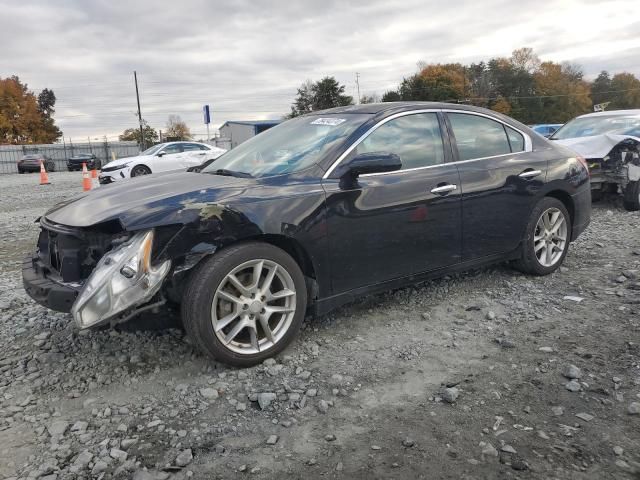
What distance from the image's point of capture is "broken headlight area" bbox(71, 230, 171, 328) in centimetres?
274

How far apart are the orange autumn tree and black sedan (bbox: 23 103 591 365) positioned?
61.2 m

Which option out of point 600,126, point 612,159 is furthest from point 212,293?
point 600,126

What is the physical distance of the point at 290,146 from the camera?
3.86 m

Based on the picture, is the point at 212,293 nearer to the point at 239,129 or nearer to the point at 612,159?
the point at 612,159

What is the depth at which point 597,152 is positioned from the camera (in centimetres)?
795

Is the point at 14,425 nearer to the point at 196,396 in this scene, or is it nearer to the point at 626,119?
the point at 196,396

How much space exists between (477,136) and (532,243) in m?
1.11

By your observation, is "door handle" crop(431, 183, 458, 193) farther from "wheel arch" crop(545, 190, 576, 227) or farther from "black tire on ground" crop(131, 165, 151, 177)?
"black tire on ground" crop(131, 165, 151, 177)

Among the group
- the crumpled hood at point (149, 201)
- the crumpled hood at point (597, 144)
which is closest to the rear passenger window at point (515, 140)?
the crumpled hood at point (149, 201)

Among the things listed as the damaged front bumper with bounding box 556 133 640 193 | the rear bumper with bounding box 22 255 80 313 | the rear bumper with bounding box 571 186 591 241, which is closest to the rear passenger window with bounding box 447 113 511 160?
the rear bumper with bounding box 571 186 591 241

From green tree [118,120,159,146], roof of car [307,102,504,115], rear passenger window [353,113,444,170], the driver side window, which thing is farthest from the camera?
green tree [118,120,159,146]

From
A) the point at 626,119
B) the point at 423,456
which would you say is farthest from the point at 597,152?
the point at 423,456

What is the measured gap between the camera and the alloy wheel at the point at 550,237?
4.66 metres

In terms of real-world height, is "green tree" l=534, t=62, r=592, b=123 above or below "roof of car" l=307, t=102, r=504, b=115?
above
